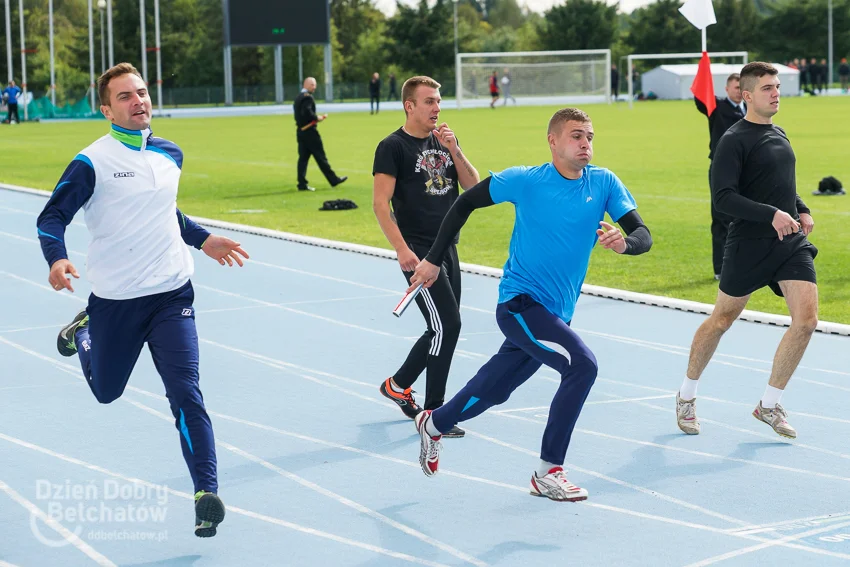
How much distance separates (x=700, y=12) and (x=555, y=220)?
606 cm

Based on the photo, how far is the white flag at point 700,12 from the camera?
11352 millimetres

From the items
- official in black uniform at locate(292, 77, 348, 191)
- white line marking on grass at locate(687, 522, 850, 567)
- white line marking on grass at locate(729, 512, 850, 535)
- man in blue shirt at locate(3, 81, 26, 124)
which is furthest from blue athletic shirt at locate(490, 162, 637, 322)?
man in blue shirt at locate(3, 81, 26, 124)

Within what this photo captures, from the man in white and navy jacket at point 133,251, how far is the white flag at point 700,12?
6.67 metres

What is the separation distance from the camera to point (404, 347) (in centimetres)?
988

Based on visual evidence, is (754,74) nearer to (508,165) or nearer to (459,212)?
(459,212)

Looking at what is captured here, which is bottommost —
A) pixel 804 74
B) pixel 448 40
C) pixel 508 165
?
pixel 508 165

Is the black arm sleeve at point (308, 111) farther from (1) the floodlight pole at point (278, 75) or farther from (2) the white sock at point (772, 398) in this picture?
(1) the floodlight pole at point (278, 75)

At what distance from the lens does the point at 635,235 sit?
5992 millimetres

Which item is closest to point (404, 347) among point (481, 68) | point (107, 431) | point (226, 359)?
point (226, 359)

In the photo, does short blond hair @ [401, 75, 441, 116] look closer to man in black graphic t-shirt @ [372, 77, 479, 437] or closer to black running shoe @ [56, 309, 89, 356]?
man in black graphic t-shirt @ [372, 77, 479, 437]

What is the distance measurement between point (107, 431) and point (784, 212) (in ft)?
13.2

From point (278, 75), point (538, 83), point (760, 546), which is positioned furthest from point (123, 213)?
point (278, 75)

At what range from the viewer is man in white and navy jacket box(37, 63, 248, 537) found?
5660 millimetres

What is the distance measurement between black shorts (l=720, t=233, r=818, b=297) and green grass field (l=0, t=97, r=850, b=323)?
3.75 meters
